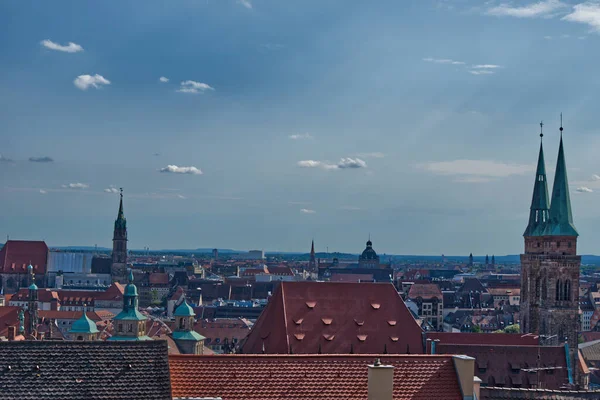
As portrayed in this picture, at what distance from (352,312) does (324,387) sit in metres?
37.1

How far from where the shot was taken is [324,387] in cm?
2772

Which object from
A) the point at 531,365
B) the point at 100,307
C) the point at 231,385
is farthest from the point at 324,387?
the point at 100,307

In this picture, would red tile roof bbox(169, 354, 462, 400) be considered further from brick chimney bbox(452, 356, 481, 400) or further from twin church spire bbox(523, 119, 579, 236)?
twin church spire bbox(523, 119, 579, 236)

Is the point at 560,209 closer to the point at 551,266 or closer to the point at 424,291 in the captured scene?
the point at 551,266

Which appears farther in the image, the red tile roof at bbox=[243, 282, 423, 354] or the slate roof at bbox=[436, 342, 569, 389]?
the slate roof at bbox=[436, 342, 569, 389]

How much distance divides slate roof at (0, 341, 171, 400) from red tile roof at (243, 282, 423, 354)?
119ft

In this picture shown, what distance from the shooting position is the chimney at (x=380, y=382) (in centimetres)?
2609

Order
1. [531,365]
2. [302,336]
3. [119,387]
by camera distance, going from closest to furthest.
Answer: [119,387]
[302,336]
[531,365]

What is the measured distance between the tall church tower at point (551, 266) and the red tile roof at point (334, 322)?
2645cm

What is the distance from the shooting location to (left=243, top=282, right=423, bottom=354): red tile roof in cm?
6316

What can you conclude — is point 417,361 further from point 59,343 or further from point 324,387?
point 59,343

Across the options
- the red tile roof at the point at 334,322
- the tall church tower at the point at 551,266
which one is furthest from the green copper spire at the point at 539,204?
the red tile roof at the point at 334,322

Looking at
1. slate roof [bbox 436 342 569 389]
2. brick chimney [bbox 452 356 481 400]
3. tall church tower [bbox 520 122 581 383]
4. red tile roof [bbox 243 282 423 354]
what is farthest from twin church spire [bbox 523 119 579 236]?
brick chimney [bbox 452 356 481 400]

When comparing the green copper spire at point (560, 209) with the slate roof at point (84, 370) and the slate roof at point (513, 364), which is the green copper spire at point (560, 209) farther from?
the slate roof at point (84, 370)
